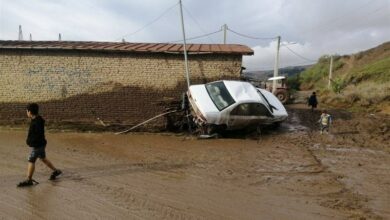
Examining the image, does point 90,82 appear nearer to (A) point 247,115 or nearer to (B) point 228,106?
(B) point 228,106

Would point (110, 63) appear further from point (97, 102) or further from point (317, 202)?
point (317, 202)

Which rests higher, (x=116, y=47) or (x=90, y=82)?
(x=116, y=47)

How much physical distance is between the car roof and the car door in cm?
18

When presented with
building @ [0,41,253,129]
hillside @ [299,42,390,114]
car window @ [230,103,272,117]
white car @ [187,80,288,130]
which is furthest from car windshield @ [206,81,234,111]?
hillside @ [299,42,390,114]

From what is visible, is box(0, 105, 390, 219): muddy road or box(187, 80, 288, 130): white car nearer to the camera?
box(0, 105, 390, 219): muddy road

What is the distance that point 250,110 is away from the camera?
1330 centimetres

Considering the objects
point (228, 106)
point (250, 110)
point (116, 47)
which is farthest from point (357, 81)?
point (116, 47)

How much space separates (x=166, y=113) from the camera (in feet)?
47.2

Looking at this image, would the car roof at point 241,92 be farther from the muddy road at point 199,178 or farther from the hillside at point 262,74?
the hillside at point 262,74

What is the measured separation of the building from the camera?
14.7 m

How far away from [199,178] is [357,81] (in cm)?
2901

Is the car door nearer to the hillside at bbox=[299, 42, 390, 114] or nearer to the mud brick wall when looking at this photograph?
the mud brick wall

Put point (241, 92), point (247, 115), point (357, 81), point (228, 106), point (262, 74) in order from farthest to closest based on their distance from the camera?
point (262, 74), point (357, 81), point (241, 92), point (247, 115), point (228, 106)

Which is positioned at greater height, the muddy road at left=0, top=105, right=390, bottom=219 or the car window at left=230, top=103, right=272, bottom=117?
the car window at left=230, top=103, right=272, bottom=117
